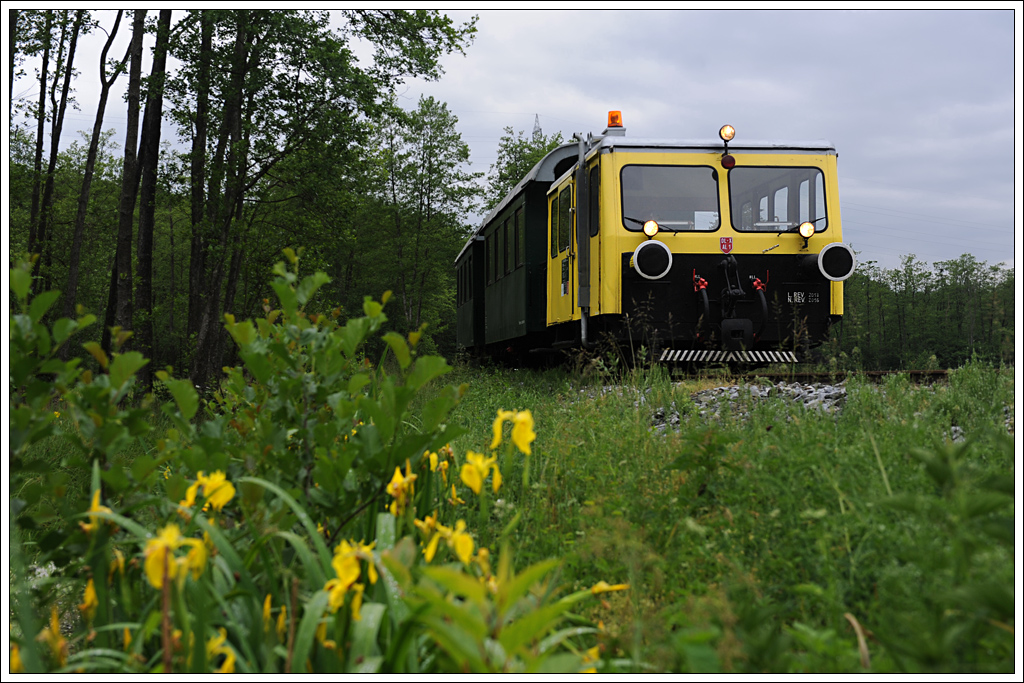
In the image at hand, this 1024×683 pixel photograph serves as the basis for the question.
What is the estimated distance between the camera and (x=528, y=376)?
999cm

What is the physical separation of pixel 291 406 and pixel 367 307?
0.38 m

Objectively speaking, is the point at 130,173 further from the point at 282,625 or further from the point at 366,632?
the point at 366,632

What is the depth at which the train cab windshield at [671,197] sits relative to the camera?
8383 mm

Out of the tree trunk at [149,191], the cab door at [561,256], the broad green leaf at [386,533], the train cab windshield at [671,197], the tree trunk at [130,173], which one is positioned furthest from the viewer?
the tree trunk at [149,191]

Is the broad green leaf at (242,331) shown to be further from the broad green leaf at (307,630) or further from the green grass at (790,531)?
the green grass at (790,531)

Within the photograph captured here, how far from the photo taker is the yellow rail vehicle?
8.12 metres

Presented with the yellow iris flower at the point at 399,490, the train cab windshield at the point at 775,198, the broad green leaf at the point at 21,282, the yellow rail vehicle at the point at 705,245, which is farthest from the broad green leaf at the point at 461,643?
the train cab windshield at the point at 775,198

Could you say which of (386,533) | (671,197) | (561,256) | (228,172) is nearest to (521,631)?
(386,533)

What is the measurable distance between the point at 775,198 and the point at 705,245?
0.99 m

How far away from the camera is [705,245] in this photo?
827cm

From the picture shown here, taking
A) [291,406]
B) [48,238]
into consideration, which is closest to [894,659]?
[291,406]

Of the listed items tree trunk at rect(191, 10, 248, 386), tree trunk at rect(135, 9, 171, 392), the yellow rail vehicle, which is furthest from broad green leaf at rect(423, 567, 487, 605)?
tree trunk at rect(191, 10, 248, 386)

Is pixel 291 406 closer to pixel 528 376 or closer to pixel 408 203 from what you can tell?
pixel 528 376

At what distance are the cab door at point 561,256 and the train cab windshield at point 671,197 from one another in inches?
29.2
